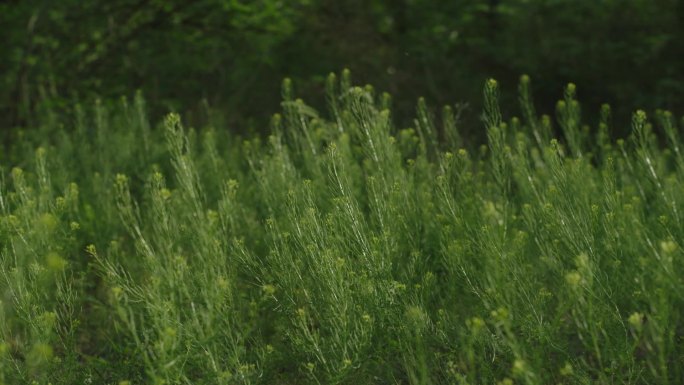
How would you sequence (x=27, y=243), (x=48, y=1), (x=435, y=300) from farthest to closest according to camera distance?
(x=48, y=1) → (x=435, y=300) → (x=27, y=243)

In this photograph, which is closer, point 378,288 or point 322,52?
point 378,288

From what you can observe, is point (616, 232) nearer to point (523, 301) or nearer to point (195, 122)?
point (523, 301)

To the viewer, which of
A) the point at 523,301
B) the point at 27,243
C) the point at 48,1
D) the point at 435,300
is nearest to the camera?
the point at 523,301

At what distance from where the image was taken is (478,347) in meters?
2.69

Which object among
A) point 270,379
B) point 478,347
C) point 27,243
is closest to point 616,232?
point 478,347

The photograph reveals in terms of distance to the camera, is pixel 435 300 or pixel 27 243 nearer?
pixel 27 243

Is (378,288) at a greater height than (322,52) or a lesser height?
greater

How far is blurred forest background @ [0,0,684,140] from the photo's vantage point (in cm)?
765

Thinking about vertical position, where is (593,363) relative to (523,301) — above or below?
below

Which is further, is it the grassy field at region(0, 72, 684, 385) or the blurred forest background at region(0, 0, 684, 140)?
the blurred forest background at region(0, 0, 684, 140)

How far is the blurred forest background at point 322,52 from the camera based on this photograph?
301 inches

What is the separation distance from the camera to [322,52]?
8.59 meters

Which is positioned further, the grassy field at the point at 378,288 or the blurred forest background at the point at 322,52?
the blurred forest background at the point at 322,52

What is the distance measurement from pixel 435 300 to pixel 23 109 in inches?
229
